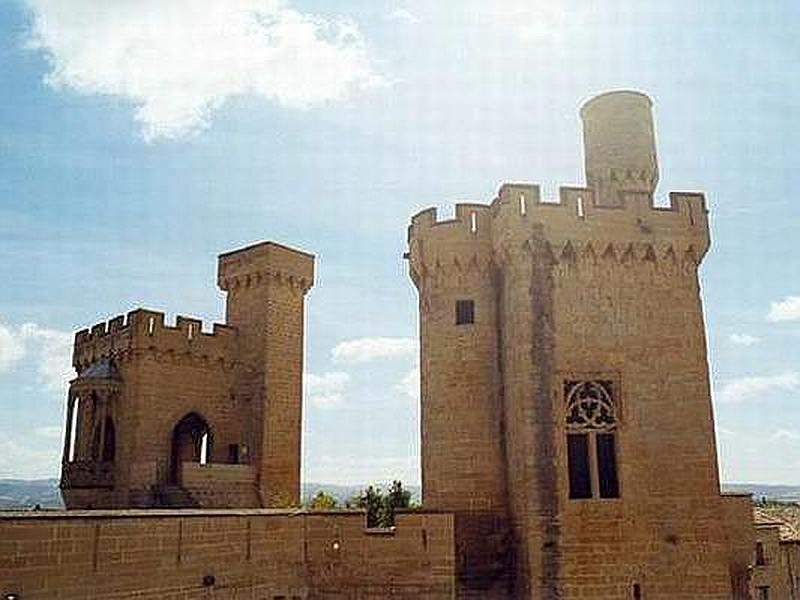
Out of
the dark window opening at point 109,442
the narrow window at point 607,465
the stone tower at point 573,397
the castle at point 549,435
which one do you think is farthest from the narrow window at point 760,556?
the dark window opening at point 109,442

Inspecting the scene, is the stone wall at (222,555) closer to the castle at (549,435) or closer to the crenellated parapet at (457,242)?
the castle at (549,435)

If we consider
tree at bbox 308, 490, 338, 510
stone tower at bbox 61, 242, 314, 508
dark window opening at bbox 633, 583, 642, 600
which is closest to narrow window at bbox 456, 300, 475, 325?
dark window opening at bbox 633, 583, 642, 600

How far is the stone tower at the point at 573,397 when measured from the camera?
53.2 ft

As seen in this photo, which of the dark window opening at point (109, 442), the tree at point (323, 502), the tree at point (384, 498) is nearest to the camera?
the dark window opening at point (109, 442)

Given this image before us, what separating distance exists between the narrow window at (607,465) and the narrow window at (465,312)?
3974 millimetres

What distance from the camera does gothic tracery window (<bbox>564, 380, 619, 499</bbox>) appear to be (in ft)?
54.5

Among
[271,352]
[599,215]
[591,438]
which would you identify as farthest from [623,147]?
[271,352]

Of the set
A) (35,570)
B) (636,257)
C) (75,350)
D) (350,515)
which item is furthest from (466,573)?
(75,350)

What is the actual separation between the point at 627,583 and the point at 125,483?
57.7 ft

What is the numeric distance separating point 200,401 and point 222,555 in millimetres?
15585

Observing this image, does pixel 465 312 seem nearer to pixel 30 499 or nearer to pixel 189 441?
pixel 189 441

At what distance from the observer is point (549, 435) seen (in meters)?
16.5

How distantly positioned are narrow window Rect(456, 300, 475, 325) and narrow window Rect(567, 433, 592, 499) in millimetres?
3615

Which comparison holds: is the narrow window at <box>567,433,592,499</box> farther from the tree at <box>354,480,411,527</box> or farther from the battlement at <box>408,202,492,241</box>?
the tree at <box>354,480,411,527</box>
